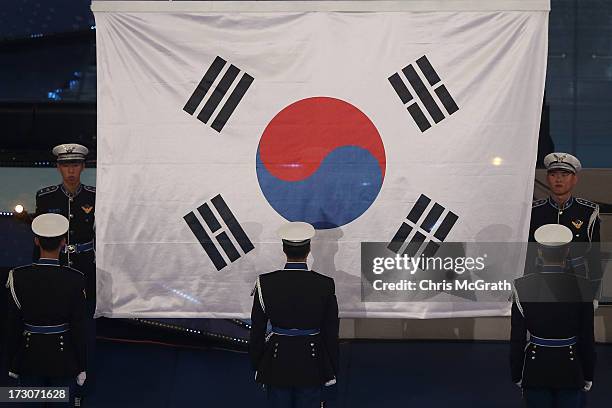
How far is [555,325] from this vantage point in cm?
450

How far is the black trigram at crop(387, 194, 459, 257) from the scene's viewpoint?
17.1 ft

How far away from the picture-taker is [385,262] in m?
5.18

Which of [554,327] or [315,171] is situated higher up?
[315,171]

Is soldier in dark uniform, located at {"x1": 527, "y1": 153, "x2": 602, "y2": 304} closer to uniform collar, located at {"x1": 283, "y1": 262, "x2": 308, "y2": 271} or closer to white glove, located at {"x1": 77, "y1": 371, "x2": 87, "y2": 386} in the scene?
uniform collar, located at {"x1": 283, "y1": 262, "x2": 308, "y2": 271}

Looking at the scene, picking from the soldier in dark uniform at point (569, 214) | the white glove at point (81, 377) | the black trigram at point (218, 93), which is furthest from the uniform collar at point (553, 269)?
the white glove at point (81, 377)

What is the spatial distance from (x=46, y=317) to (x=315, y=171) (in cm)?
181

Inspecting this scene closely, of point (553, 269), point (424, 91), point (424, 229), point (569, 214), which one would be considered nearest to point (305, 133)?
point (424, 91)

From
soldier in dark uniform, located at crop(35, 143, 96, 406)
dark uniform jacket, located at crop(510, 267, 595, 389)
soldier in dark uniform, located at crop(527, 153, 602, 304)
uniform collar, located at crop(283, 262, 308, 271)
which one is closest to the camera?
dark uniform jacket, located at crop(510, 267, 595, 389)

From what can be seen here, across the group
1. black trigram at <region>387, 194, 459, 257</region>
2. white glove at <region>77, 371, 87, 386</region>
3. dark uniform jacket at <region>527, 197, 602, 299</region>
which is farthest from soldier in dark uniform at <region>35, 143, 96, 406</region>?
A: dark uniform jacket at <region>527, 197, 602, 299</region>

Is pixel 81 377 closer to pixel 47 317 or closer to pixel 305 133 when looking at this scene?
pixel 47 317

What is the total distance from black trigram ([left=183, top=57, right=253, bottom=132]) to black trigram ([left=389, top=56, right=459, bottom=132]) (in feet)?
3.05

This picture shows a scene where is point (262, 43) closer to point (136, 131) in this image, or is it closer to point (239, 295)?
point (136, 131)

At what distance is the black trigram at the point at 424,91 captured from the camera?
5.16 metres

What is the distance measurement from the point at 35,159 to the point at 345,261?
12.8 ft
